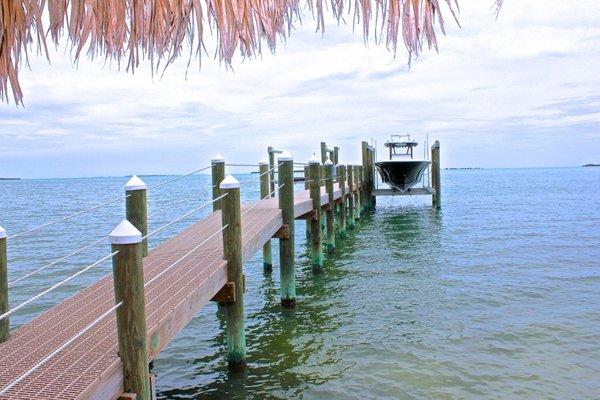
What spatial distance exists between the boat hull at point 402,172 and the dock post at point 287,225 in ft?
52.4

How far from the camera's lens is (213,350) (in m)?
7.25

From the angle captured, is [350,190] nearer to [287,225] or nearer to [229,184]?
[287,225]

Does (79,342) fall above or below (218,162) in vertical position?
below

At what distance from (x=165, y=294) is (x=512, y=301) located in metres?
6.86

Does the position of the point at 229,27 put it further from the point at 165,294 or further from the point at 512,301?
the point at 512,301

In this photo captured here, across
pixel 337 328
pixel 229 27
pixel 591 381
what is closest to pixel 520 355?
pixel 591 381

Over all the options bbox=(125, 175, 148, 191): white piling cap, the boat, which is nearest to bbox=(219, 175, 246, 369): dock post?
bbox=(125, 175, 148, 191): white piling cap

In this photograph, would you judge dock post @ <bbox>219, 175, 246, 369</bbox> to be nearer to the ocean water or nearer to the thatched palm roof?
the ocean water

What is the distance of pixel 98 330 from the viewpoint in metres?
4.04

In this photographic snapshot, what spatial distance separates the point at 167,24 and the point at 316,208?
827cm

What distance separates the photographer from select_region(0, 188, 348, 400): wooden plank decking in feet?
10.4

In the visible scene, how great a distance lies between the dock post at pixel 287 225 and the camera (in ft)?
27.9

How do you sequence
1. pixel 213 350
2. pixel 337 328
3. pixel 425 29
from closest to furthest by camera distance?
pixel 425 29
pixel 213 350
pixel 337 328

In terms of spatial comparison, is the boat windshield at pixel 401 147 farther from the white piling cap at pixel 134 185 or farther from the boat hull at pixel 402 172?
the white piling cap at pixel 134 185
